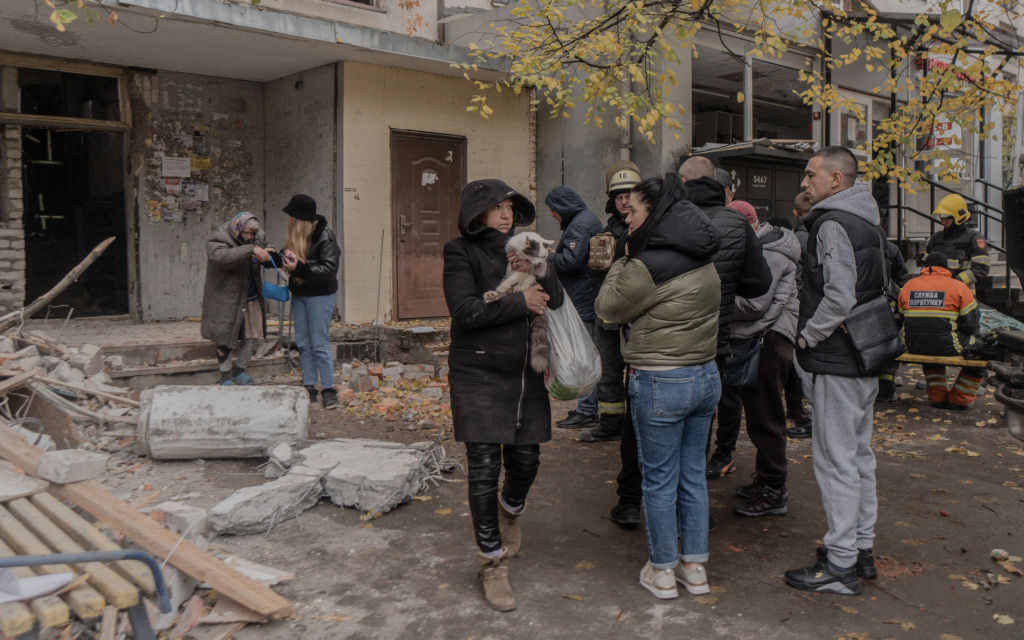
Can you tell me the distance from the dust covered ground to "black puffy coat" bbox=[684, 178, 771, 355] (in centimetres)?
127

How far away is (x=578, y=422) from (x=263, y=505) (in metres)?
3.20

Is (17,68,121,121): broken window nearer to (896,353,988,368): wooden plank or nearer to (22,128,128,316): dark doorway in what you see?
(22,128,128,316): dark doorway

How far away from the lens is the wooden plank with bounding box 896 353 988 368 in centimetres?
738

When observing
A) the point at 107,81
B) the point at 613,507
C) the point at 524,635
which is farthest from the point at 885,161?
the point at 107,81

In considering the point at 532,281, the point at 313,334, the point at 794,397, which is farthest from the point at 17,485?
the point at 794,397

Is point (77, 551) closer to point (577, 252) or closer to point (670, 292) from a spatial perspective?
point (670, 292)

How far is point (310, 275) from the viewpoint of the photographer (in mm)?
6969

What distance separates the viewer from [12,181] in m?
9.55

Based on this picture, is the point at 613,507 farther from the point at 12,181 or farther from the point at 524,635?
the point at 12,181

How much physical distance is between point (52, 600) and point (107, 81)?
9.48m

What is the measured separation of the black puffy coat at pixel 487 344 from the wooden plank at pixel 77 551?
147 centimetres

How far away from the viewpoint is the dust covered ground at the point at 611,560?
3.44 m

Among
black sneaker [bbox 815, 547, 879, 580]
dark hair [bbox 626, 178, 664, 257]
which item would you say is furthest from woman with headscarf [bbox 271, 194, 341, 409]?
black sneaker [bbox 815, 547, 879, 580]

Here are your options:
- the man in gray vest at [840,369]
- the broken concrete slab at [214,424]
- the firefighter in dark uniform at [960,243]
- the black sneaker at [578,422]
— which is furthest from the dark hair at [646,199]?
the firefighter in dark uniform at [960,243]
